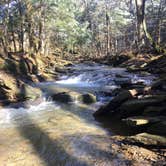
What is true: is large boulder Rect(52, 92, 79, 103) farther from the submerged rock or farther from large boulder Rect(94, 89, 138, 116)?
the submerged rock

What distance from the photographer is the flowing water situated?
550 centimetres

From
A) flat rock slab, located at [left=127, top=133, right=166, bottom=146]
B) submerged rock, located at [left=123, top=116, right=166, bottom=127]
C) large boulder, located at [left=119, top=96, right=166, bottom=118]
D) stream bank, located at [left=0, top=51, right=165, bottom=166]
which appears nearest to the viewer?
stream bank, located at [left=0, top=51, right=165, bottom=166]

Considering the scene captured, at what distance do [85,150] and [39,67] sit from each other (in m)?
13.4

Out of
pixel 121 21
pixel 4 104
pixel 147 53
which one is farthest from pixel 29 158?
pixel 121 21

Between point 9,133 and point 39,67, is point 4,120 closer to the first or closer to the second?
point 9,133

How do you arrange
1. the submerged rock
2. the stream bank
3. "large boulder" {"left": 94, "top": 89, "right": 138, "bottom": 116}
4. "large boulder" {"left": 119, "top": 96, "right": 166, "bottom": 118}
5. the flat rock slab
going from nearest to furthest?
1. the stream bank
2. the flat rock slab
3. the submerged rock
4. "large boulder" {"left": 119, "top": 96, "right": 166, "bottom": 118}
5. "large boulder" {"left": 94, "top": 89, "right": 138, "bottom": 116}

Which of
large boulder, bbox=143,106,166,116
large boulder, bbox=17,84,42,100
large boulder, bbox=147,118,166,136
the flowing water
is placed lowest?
the flowing water

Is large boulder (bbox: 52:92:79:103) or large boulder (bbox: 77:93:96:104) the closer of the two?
large boulder (bbox: 77:93:96:104)

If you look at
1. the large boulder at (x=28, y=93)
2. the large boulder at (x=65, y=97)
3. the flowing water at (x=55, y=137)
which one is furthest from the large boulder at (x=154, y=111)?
the large boulder at (x=28, y=93)

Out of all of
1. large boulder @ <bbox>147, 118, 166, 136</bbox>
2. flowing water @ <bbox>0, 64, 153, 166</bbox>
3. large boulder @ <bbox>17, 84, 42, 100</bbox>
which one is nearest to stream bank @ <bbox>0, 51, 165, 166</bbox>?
flowing water @ <bbox>0, 64, 153, 166</bbox>

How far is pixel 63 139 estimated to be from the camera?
21.4 ft

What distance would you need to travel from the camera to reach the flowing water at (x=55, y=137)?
18.1 feet

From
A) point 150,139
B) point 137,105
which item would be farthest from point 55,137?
point 137,105

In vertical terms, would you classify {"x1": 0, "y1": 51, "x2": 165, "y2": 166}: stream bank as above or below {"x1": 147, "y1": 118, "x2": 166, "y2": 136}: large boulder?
below
